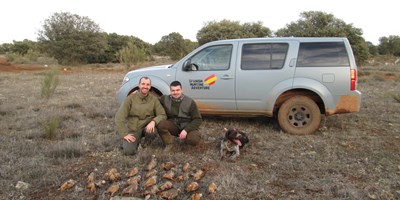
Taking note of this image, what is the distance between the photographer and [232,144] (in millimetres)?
5145

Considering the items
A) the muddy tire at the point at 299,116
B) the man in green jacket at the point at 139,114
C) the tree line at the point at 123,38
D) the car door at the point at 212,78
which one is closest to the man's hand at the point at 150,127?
the man in green jacket at the point at 139,114

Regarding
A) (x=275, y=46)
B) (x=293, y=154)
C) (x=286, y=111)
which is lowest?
(x=293, y=154)

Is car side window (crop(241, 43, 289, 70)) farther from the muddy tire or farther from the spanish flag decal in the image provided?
the muddy tire

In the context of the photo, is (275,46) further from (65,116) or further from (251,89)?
(65,116)

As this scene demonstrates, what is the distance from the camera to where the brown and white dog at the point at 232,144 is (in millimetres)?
4929

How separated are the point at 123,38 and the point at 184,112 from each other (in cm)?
4237

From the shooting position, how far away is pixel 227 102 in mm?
6438

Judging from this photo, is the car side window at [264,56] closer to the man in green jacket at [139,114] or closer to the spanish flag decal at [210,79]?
the spanish flag decal at [210,79]

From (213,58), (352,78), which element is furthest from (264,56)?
(352,78)

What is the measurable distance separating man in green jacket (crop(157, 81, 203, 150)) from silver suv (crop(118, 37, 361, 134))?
129cm

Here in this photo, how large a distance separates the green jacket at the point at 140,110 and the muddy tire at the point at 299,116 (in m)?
2.41

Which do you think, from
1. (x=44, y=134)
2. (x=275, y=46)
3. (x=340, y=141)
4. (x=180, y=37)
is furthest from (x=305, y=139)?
(x=180, y=37)

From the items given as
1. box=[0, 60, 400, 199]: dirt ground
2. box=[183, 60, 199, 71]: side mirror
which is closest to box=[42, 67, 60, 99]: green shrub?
box=[0, 60, 400, 199]: dirt ground

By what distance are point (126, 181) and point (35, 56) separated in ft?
125
